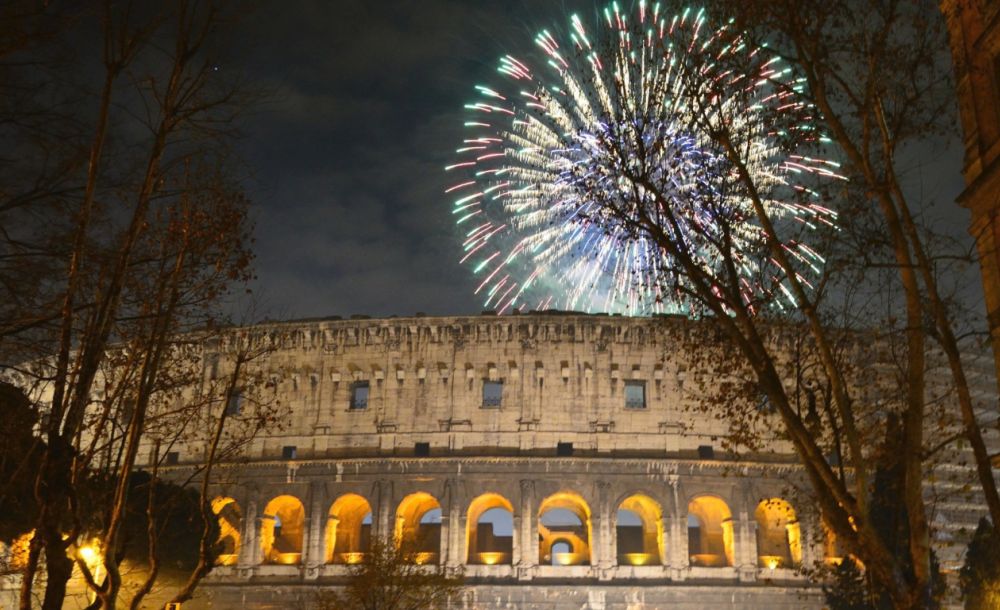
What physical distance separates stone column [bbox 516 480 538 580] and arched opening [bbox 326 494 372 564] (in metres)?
5.85

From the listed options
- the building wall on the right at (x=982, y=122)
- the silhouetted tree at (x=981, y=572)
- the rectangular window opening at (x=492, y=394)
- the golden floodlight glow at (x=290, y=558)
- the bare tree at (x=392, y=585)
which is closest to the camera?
the building wall on the right at (x=982, y=122)

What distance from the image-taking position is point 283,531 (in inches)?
1544

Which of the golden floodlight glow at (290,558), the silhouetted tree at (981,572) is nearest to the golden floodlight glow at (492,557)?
the golden floodlight glow at (290,558)

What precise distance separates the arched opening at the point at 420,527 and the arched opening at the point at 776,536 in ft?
40.9

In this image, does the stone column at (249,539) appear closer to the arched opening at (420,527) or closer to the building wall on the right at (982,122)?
the arched opening at (420,527)

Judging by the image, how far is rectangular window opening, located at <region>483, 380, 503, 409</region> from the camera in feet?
123

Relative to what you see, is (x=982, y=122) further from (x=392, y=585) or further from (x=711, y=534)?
(x=711, y=534)

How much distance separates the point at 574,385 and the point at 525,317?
3.31 metres

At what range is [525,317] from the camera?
3812cm

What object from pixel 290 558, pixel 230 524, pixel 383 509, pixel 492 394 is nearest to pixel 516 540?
pixel 383 509

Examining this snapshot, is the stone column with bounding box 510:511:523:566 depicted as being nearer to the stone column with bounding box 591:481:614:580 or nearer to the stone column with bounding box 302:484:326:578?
the stone column with bounding box 591:481:614:580

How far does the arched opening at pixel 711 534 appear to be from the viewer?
36.5 metres

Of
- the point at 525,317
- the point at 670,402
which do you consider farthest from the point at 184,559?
the point at 670,402

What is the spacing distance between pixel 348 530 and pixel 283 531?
279cm
